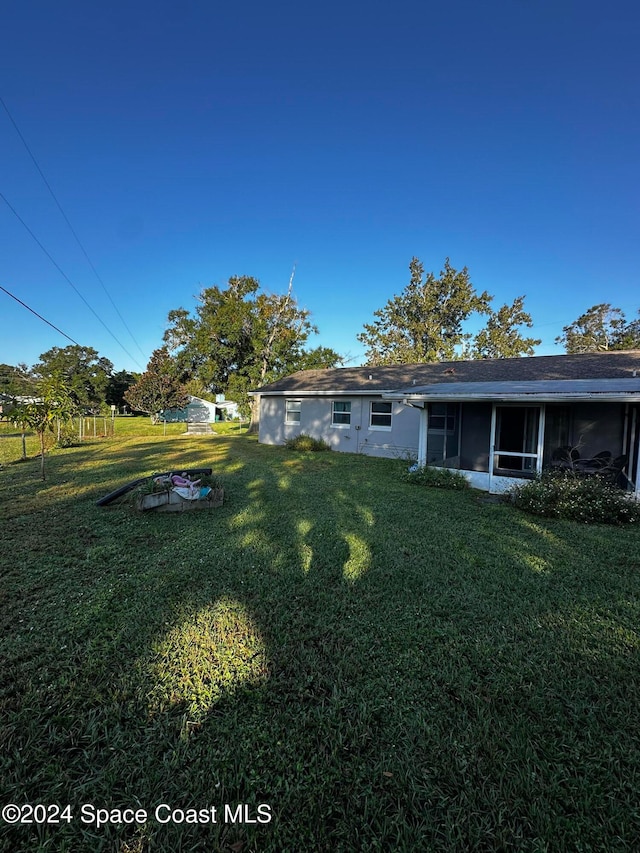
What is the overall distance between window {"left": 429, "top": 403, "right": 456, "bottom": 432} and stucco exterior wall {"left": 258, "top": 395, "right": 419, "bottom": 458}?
6.61 ft

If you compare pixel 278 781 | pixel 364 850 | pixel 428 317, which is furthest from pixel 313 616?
pixel 428 317

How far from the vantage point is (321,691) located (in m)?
2.52

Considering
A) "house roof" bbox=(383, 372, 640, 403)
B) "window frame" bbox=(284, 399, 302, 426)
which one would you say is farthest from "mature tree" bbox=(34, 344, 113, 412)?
"house roof" bbox=(383, 372, 640, 403)

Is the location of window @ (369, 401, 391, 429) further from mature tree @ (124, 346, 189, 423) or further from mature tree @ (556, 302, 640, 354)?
mature tree @ (556, 302, 640, 354)

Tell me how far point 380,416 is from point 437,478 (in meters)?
5.60

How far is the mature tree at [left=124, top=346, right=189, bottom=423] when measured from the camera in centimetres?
3012

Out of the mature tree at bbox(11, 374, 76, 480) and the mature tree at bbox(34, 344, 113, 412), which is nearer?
the mature tree at bbox(11, 374, 76, 480)

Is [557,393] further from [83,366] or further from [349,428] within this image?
[83,366]

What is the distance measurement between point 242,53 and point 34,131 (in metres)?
6.67

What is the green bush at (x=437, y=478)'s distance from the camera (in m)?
9.05

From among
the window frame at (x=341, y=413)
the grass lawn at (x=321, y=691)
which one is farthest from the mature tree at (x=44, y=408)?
the window frame at (x=341, y=413)

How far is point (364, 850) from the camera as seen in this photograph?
5.31ft

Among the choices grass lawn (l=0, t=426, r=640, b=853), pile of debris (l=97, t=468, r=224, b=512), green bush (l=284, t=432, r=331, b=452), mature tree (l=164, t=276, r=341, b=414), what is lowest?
grass lawn (l=0, t=426, r=640, b=853)

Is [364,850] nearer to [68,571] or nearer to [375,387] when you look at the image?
[68,571]
